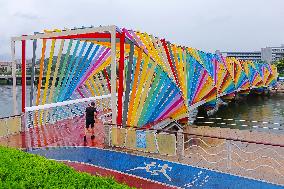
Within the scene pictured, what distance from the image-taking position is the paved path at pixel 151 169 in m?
8.98

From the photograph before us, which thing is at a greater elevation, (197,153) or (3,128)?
(3,128)

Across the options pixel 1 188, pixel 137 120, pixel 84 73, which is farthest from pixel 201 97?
pixel 1 188

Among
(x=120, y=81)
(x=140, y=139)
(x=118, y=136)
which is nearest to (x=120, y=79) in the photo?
(x=120, y=81)

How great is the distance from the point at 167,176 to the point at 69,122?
27.7ft

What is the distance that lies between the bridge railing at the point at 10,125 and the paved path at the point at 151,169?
2.69m

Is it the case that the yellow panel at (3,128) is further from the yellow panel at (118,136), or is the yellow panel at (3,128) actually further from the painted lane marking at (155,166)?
the painted lane marking at (155,166)

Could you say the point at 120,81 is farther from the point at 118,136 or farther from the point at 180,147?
the point at 180,147

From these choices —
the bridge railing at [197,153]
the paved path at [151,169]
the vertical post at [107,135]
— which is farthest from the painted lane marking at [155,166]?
the vertical post at [107,135]

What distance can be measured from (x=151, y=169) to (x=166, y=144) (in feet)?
2.83

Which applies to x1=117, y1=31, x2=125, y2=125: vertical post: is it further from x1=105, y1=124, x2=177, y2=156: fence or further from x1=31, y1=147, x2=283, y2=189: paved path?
x1=31, y1=147, x2=283, y2=189: paved path

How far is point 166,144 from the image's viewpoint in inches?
406

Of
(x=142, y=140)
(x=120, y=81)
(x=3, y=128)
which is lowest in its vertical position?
(x=142, y=140)

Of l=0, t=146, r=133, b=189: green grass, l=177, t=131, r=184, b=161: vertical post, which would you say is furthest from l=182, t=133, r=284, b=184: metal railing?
l=0, t=146, r=133, b=189: green grass

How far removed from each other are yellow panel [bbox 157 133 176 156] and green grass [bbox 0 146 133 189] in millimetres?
4113
